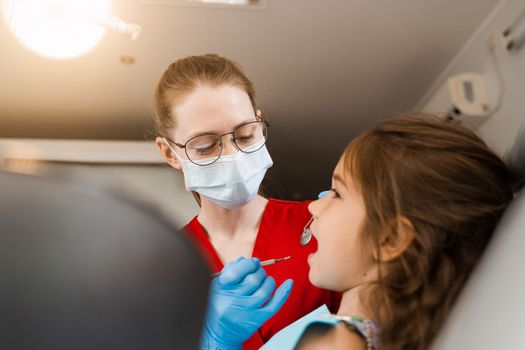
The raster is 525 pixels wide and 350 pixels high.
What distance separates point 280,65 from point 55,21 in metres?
0.95

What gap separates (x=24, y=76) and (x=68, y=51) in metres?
0.81

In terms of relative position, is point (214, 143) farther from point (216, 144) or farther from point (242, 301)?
point (242, 301)

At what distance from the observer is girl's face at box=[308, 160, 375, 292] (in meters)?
0.87

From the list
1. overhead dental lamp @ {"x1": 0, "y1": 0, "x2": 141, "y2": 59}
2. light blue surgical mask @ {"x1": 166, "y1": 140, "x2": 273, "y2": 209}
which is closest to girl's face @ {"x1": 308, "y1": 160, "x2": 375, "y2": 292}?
light blue surgical mask @ {"x1": 166, "y1": 140, "x2": 273, "y2": 209}

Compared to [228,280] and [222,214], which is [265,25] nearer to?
[222,214]

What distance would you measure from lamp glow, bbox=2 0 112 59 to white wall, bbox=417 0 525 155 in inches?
49.7

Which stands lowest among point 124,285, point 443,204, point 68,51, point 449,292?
point 449,292

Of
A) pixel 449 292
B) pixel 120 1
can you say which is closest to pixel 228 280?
pixel 449 292

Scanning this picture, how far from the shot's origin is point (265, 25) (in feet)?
6.15

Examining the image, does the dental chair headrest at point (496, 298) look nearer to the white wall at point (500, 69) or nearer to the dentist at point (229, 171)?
the dentist at point (229, 171)

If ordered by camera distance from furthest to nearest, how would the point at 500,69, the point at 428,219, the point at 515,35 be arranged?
1. the point at 500,69
2. the point at 515,35
3. the point at 428,219

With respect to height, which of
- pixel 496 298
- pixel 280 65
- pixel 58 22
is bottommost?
pixel 496 298

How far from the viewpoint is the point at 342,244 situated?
2.90 ft

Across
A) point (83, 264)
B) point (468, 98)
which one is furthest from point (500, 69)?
point (83, 264)
